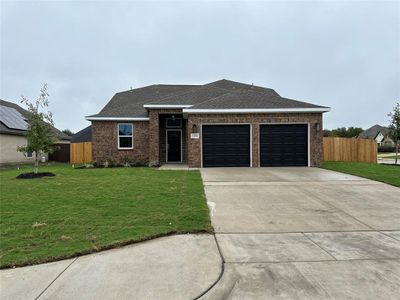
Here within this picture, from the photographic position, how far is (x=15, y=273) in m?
4.04

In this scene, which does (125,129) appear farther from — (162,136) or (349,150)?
Result: (349,150)

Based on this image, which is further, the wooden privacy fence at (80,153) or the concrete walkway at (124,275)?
the wooden privacy fence at (80,153)

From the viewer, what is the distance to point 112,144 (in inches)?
795

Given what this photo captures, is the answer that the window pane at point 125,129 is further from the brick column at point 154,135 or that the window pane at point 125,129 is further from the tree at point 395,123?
the tree at point 395,123

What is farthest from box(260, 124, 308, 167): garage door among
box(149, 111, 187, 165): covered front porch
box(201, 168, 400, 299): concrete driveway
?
box(201, 168, 400, 299): concrete driveway

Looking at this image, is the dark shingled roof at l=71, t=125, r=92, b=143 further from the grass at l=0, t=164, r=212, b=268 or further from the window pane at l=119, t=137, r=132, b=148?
the grass at l=0, t=164, r=212, b=268

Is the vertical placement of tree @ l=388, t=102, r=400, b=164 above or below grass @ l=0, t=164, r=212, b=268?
above

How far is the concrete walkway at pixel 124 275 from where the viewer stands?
352 cm

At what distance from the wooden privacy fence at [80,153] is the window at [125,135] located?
616 centimetres

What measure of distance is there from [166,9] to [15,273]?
49.8 ft

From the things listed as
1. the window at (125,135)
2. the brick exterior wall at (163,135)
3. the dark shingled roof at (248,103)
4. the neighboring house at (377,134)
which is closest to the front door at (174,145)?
the brick exterior wall at (163,135)

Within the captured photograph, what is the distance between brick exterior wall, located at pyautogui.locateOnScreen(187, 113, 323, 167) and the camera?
1708cm

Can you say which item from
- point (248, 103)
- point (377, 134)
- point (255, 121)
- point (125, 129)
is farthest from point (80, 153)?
point (377, 134)

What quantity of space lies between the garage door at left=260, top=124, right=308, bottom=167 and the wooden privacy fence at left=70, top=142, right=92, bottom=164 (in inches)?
574
